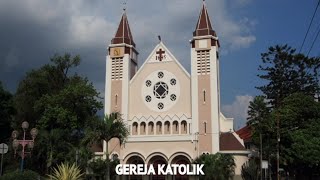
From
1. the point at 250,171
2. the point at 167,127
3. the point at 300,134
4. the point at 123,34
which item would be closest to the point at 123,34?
the point at 123,34

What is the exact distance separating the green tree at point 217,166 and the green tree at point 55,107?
42.9ft

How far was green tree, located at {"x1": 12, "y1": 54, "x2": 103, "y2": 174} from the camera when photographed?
4338 cm

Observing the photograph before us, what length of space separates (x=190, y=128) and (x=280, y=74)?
51.1 feet

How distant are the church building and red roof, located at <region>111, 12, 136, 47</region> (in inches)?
18.0

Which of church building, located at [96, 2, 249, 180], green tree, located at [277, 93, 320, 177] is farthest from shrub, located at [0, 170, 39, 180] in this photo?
green tree, located at [277, 93, 320, 177]

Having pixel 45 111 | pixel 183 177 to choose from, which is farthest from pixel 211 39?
pixel 45 111

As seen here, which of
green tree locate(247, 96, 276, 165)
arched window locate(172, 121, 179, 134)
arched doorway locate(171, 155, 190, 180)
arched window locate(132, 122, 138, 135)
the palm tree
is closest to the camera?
the palm tree

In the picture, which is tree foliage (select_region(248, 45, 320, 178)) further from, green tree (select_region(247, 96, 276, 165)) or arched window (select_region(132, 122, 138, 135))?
arched window (select_region(132, 122, 138, 135))

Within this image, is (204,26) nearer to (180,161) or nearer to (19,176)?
(180,161)

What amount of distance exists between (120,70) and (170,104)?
294 inches

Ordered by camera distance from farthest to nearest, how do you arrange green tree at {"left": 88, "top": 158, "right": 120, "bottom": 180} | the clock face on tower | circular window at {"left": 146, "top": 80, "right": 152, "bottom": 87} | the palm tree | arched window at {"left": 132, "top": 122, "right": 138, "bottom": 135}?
circular window at {"left": 146, "top": 80, "right": 152, "bottom": 87}, arched window at {"left": 132, "top": 122, "right": 138, "bottom": 135}, the clock face on tower, green tree at {"left": 88, "top": 158, "right": 120, "bottom": 180}, the palm tree

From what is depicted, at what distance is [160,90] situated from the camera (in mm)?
49031

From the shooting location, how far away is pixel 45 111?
4600 cm

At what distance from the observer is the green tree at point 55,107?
4338cm
